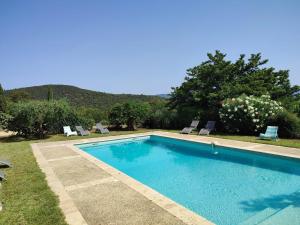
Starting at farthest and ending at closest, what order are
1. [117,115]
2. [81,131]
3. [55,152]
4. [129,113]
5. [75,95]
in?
[75,95]
[117,115]
[129,113]
[81,131]
[55,152]

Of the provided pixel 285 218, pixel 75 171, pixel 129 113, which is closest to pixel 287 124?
pixel 285 218

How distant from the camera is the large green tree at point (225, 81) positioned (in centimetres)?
1577

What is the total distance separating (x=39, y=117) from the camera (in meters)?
13.6

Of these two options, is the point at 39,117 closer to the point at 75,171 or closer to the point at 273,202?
the point at 75,171

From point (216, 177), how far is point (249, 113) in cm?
641

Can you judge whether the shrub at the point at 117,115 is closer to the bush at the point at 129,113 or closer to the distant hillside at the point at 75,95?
the bush at the point at 129,113

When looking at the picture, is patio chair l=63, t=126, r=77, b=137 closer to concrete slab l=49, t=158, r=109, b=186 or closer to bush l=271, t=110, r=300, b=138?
concrete slab l=49, t=158, r=109, b=186

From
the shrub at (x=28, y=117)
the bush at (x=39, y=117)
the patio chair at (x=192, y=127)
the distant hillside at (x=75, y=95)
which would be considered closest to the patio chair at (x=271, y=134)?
the patio chair at (x=192, y=127)

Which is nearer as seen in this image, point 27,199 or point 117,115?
point 27,199

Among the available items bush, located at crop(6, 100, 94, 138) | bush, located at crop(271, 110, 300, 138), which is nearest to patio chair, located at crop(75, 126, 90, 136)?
bush, located at crop(6, 100, 94, 138)

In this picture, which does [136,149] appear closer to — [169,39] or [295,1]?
[169,39]

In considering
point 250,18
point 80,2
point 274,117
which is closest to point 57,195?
point 80,2

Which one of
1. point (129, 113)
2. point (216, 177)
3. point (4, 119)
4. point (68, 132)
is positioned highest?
point (129, 113)

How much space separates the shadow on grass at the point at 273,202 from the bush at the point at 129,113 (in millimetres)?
12565
